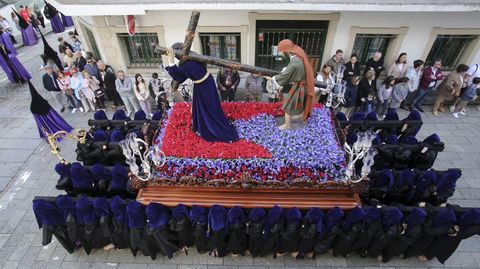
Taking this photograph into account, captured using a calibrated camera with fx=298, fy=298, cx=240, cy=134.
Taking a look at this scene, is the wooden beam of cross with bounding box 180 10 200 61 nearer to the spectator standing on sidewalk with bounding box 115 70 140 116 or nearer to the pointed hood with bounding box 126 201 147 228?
the pointed hood with bounding box 126 201 147 228

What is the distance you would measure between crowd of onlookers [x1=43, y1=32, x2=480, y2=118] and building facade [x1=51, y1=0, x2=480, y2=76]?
55 centimetres

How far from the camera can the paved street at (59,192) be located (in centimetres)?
621

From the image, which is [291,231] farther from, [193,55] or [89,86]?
[89,86]

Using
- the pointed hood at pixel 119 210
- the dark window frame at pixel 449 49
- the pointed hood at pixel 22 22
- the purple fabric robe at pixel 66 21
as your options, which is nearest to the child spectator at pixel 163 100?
the pointed hood at pixel 119 210

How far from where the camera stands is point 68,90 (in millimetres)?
10055

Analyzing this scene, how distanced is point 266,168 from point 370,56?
696cm

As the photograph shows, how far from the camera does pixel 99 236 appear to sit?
233 inches

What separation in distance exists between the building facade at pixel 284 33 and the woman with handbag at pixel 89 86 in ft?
3.27

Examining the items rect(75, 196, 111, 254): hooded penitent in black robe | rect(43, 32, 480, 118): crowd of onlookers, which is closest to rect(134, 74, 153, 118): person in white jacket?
rect(43, 32, 480, 118): crowd of onlookers

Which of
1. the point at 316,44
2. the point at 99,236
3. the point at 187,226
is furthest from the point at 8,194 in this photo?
the point at 316,44

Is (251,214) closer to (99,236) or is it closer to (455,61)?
(99,236)

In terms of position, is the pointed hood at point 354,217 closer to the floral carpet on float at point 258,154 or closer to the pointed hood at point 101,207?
the floral carpet on float at point 258,154

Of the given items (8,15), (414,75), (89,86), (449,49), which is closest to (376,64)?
(414,75)

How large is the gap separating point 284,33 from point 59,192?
813cm
